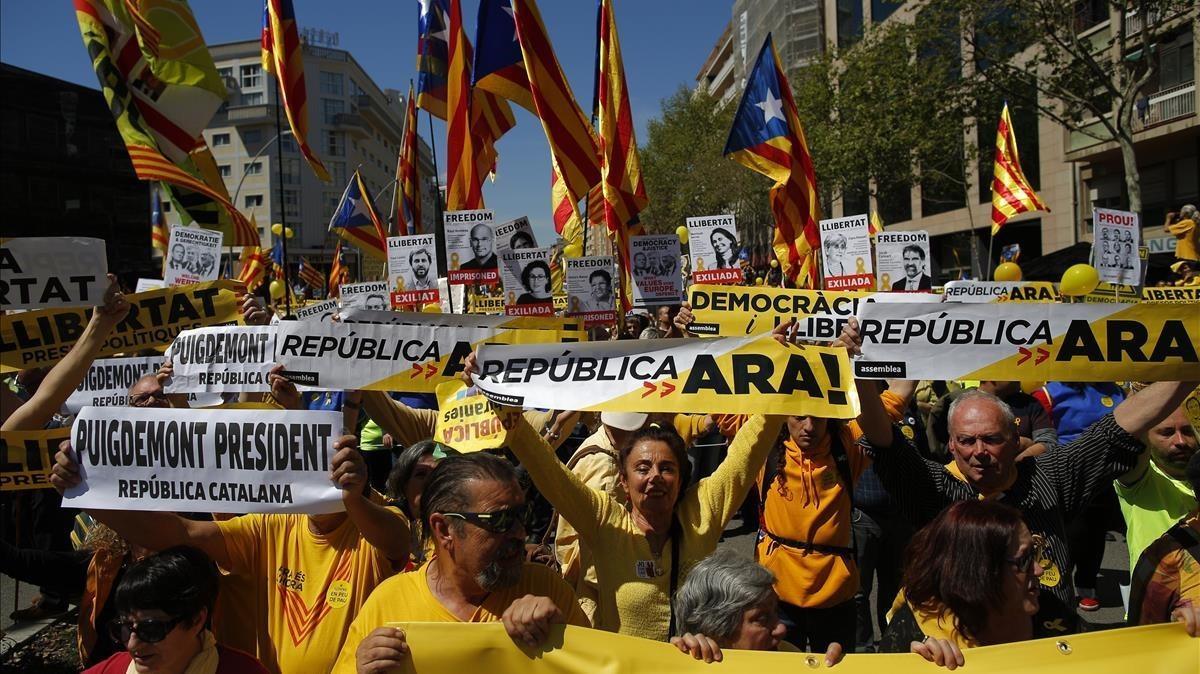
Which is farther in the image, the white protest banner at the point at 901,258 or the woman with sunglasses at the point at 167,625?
→ the white protest banner at the point at 901,258

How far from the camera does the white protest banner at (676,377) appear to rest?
3.05 m

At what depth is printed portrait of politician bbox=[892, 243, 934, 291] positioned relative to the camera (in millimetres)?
9820

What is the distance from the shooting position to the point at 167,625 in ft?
8.69

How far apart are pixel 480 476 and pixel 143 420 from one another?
4.53 feet

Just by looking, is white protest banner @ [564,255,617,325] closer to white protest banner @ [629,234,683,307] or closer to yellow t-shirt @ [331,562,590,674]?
white protest banner @ [629,234,683,307]

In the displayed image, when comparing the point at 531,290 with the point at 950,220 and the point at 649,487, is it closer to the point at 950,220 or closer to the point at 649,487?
the point at 649,487

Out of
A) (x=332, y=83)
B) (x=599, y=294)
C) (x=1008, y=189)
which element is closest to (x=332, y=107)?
(x=332, y=83)

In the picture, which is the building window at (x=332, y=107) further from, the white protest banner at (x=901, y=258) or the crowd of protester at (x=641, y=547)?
the crowd of protester at (x=641, y=547)

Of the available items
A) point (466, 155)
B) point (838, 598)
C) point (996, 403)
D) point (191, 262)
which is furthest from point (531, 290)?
point (996, 403)

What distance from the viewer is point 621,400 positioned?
125 inches

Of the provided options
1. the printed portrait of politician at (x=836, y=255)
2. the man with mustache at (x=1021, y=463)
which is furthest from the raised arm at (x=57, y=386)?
the printed portrait of politician at (x=836, y=255)

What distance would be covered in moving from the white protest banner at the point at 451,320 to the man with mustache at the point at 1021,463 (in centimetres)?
174

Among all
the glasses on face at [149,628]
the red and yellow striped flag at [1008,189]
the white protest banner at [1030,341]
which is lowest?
the glasses on face at [149,628]

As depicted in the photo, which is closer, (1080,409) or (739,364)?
(739,364)
